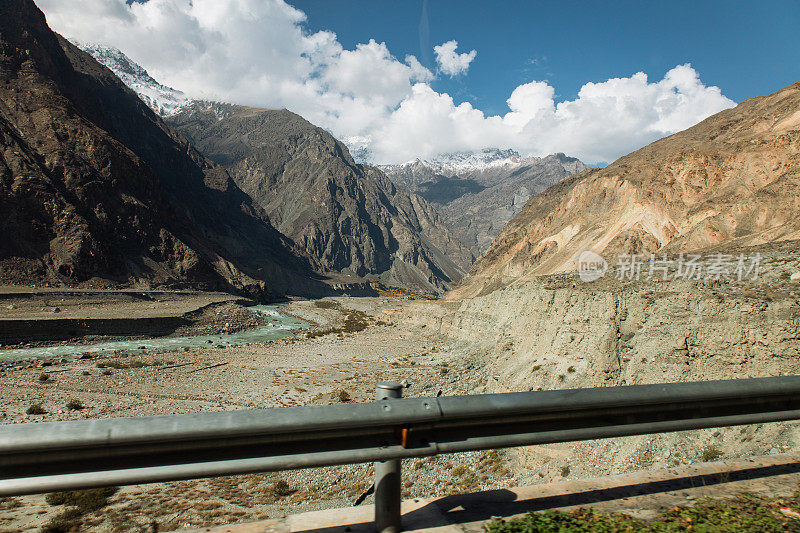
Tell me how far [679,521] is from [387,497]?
235cm

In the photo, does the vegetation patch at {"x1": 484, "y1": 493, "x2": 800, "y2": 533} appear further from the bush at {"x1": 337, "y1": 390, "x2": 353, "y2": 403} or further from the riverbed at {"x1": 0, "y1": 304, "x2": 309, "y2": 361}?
the riverbed at {"x1": 0, "y1": 304, "x2": 309, "y2": 361}

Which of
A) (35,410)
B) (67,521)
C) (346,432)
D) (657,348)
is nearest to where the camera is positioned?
(346,432)

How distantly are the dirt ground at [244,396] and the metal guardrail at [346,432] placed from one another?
626cm

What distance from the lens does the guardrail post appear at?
2.95m

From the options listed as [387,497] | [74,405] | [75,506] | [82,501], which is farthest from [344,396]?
[387,497]

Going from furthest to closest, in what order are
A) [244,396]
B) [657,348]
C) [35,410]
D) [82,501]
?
1. [244,396]
2. [35,410]
3. [657,348]
4. [82,501]

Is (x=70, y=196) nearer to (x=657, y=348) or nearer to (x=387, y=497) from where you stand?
(x=657, y=348)

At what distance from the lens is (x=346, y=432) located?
2.93 m

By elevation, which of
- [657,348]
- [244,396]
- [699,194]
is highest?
[699,194]

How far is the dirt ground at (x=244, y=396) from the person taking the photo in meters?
8.64

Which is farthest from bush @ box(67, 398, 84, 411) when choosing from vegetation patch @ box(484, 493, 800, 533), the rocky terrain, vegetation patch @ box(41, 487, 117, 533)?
vegetation patch @ box(484, 493, 800, 533)

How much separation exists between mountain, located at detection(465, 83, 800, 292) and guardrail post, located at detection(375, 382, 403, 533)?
1242 inches

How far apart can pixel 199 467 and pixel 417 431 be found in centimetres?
153

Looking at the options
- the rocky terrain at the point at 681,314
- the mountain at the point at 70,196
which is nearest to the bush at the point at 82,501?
the rocky terrain at the point at 681,314
